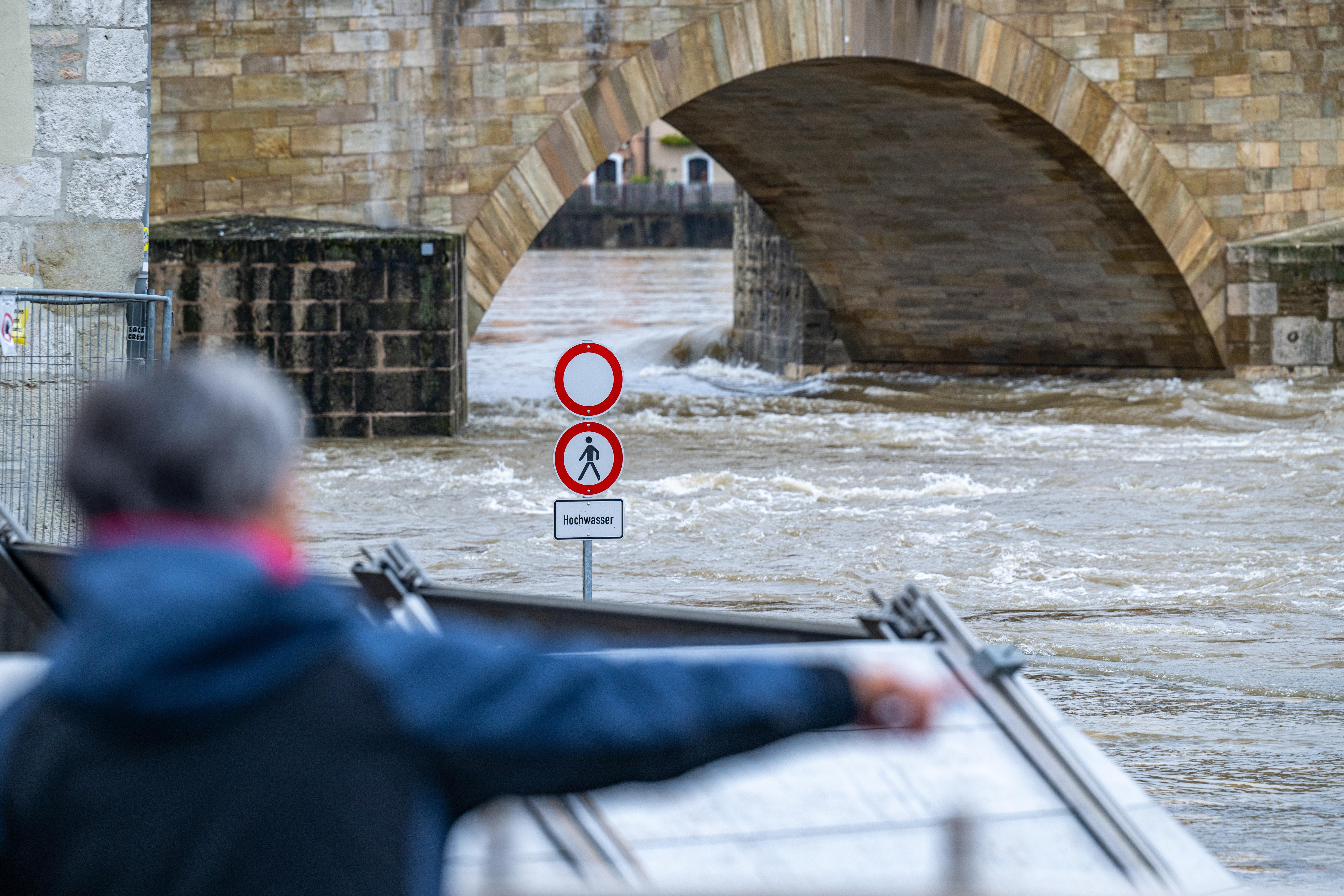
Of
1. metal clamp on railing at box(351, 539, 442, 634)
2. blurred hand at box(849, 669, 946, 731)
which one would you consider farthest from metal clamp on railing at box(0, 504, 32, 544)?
blurred hand at box(849, 669, 946, 731)

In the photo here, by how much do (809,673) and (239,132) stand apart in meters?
13.4

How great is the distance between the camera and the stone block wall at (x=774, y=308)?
2202 centimetres

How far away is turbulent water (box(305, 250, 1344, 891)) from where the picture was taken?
550 centimetres

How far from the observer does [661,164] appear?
7250cm

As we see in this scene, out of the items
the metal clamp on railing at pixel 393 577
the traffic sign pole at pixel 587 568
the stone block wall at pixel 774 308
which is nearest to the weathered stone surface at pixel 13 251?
the traffic sign pole at pixel 587 568

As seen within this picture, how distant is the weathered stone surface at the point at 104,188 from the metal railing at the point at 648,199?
197 feet

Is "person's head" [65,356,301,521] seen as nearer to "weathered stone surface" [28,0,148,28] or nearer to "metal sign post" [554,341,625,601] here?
"metal sign post" [554,341,625,601]

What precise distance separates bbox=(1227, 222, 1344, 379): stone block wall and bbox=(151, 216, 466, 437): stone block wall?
8222mm

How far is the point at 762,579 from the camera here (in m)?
8.67

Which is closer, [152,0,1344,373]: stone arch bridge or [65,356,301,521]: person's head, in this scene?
[65,356,301,521]: person's head

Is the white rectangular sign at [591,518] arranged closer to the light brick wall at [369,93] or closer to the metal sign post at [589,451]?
the metal sign post at [589,451]

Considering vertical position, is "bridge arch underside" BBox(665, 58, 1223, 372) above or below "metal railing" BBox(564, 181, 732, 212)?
below

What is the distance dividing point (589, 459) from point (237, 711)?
19.5 ft

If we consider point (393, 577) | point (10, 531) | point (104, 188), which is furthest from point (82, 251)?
point (393, 577)
